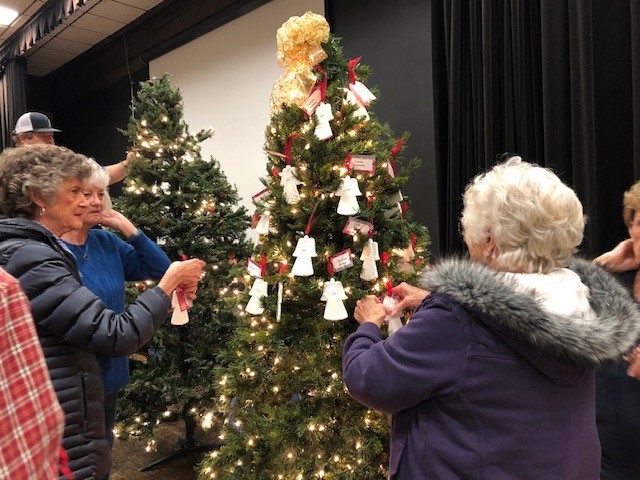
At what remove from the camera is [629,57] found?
1.91m

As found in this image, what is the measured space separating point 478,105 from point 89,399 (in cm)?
212

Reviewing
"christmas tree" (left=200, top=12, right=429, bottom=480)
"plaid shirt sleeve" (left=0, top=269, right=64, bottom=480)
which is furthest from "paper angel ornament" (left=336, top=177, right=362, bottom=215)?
"plaid shirt sleeve" (left=0, top=269, right=64, bottom=480)

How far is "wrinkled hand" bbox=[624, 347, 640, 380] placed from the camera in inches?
45.2

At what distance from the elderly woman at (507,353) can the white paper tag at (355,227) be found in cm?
71

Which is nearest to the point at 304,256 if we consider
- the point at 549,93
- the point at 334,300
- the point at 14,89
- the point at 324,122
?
the point at 334,300

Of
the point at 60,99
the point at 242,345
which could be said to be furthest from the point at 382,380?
the point at 60,99

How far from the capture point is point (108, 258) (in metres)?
1.67

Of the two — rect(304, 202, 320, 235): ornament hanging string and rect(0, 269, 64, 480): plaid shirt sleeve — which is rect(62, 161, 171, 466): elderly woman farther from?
rect(0, 269, 64, 480): plaid shirt sleeve

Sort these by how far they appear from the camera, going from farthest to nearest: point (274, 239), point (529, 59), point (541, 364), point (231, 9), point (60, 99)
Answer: point (60, 99) < point (231, 9) < point (529, 59) < point (274, 239) < point (541, 364)

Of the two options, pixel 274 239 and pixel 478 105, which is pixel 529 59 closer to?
pixel 478 105

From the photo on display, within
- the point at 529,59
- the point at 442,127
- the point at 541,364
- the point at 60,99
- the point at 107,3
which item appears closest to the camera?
the point at 541,364

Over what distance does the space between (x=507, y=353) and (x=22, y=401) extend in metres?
0.83

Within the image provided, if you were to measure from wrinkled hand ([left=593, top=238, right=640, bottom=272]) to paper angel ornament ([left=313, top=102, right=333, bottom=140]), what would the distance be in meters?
1.01

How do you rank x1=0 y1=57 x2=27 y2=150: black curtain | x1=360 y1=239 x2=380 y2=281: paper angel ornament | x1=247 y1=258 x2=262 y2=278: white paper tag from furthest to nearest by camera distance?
1. x1=0 y1=57 x2=27 y2=150: black curtain
2. x1=247 y1=258 x2=262 y2=278: white paper tag
3. x1=360 y1=239 x2=380 y2=281: paper angel ornament
